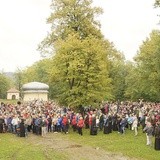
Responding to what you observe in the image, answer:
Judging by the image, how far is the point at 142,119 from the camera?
118 feet

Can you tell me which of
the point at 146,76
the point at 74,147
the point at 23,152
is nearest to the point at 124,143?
the point at 74,147

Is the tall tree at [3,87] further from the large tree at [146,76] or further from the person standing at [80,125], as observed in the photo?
the person standing at [80,125]

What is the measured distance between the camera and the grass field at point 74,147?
24594 mm

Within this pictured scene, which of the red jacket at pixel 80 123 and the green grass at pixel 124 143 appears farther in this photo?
the red jacket at pixel 80 123

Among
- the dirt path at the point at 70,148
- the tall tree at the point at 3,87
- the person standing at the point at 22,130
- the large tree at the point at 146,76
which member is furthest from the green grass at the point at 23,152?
the tall tree at the point at 3,87

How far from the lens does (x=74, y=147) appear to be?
91.2ft

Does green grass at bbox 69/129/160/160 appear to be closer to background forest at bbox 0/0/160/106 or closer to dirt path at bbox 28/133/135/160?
dirt path at bbox 28/133/135/160

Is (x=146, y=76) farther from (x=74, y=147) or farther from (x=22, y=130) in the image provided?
(x=74, y=147)

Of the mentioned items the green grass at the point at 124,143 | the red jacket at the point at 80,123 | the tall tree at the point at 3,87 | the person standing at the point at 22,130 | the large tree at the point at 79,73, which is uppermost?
the tall tree at the point at 3,87

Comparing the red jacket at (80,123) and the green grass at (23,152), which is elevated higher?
the red jacket at (80,123)

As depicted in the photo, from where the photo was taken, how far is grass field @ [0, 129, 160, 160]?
80.7ft

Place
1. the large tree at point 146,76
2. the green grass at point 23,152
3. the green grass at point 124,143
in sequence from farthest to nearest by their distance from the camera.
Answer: the large tree at point 146,76
the green grass at point 124,143
the green grass at point 23,152

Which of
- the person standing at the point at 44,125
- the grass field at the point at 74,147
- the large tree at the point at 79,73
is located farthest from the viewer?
the large tree at the point at 79,73

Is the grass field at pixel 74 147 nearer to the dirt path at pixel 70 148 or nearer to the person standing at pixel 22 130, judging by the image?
the dirt path at pixel 70 148
